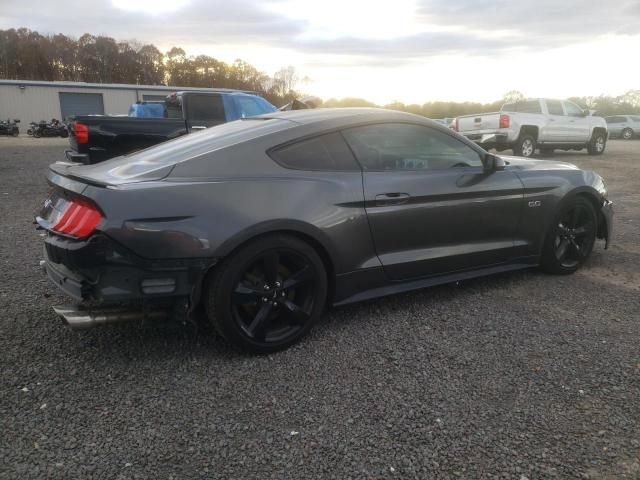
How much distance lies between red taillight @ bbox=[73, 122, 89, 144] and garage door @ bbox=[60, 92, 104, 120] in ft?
114

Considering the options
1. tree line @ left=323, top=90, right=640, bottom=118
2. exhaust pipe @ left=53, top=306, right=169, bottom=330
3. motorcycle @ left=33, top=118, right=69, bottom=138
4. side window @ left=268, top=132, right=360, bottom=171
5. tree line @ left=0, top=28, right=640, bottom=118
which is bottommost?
exhaust pipe @ left=53, top=306, right=169, bottom=330

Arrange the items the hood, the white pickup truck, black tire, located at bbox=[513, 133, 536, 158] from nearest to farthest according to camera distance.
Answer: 1. the hood
2. the white pickup truck
3. black tire, located at bbox=[513, 133, 536, 158]

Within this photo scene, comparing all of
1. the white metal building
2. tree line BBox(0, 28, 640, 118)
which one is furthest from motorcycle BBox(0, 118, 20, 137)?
tree line BBox(0, 28, 640, 118)

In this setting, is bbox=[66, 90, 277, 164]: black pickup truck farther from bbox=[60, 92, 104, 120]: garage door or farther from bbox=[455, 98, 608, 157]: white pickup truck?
bbox=[60, 92, 104, 120]: garage door

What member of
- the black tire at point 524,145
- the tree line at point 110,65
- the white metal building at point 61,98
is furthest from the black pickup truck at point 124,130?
the tree line at point 110,65

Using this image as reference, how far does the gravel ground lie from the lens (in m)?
2.08

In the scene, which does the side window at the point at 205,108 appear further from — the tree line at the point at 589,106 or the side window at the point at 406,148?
the tree line at the point at 589,106

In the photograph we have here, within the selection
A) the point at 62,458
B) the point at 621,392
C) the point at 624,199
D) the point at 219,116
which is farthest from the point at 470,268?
the point at 219,116

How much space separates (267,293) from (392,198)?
1060 mm

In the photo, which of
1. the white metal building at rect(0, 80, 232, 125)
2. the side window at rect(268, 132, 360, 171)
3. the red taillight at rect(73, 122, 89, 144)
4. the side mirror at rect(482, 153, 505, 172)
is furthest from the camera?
the white metal building at rect(0, 80, 232, 125)

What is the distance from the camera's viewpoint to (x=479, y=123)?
548 inches

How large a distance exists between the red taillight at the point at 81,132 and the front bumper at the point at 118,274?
5.60 metres

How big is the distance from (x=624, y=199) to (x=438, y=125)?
6115 mm

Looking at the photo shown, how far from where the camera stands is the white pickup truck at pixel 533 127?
1359cm
